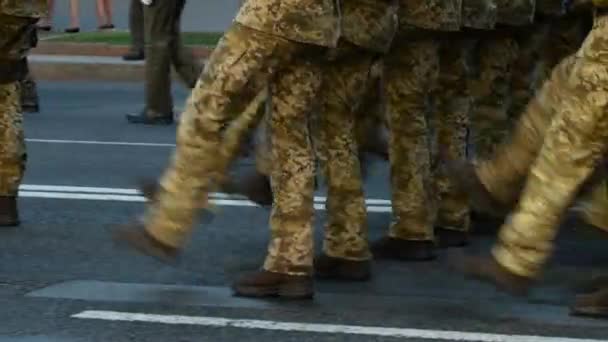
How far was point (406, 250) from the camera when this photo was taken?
7.19m

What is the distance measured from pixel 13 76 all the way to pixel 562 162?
3.02 metres

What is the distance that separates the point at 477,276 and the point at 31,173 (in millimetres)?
4558

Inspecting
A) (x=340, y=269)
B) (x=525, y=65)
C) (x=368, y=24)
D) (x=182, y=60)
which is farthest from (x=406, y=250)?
(x=182, y=60)

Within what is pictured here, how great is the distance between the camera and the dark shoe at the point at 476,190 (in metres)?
6.23

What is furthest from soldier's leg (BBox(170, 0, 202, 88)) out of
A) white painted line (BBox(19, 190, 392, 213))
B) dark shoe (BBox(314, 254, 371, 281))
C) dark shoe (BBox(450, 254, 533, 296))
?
dark shoe (BBox(450, 254, 533, 296))

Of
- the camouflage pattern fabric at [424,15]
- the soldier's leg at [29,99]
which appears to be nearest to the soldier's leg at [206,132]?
the camouflage pattern fabric at [424,15]

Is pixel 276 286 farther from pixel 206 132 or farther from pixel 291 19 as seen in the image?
pixel 291 19

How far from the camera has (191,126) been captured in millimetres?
6164

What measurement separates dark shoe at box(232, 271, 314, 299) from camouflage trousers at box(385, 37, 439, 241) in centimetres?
101

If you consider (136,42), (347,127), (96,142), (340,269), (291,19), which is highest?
(291,19)

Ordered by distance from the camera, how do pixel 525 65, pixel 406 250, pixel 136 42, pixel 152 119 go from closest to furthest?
A: 1. pixel 406 250
2. pixel 525 65
3. pixel 152 119
4. pixel 136 42

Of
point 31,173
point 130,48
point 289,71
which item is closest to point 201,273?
point 289,71

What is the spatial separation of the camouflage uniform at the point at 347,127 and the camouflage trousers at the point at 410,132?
350mm

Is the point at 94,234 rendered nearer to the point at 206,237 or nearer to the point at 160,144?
the point at 206,237
